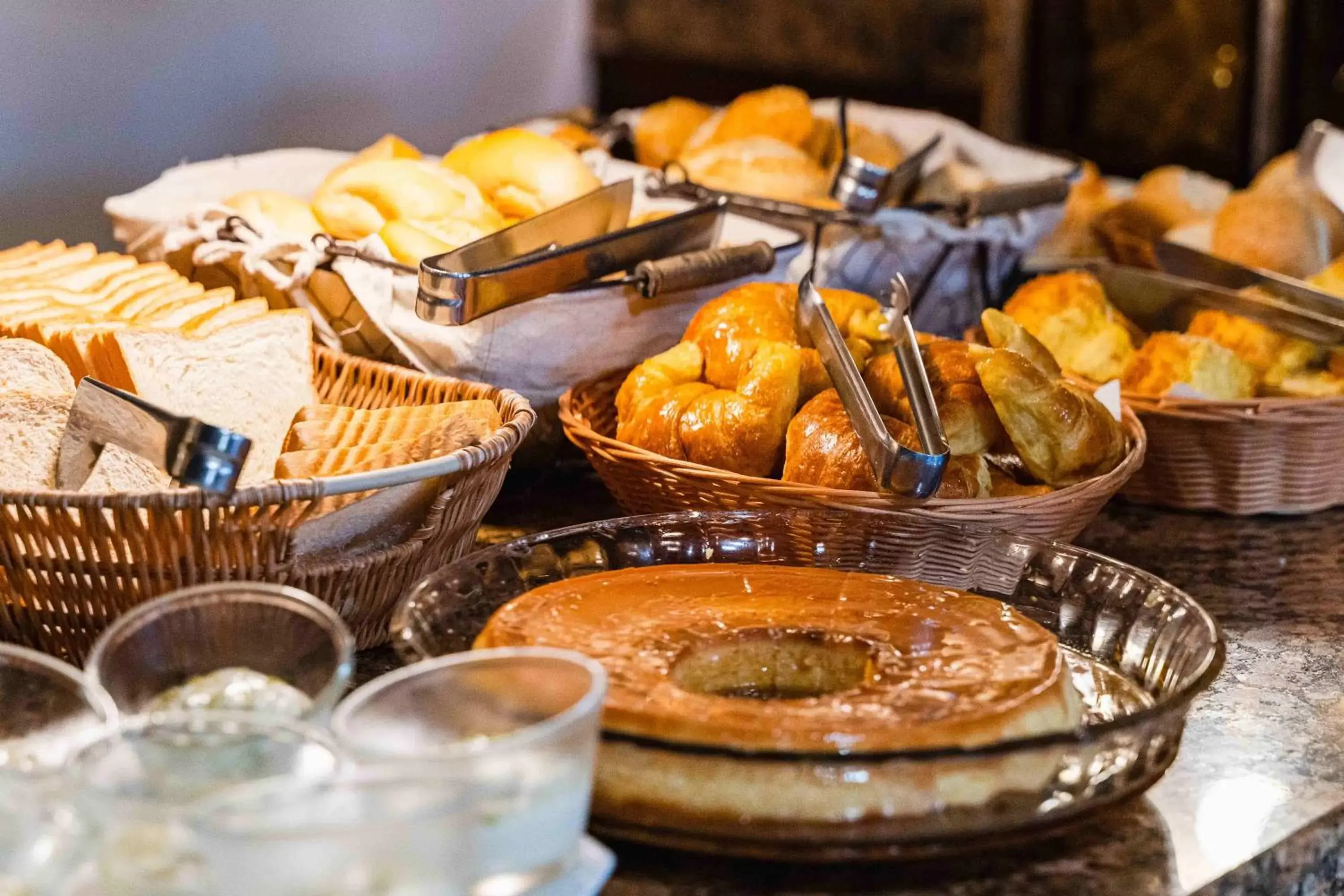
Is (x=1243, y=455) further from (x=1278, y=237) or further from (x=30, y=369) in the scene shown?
(x=30, y=369)

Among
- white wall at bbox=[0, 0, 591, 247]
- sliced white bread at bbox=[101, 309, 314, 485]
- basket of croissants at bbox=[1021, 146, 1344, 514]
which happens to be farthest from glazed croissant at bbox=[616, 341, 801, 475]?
white wall at bbox=[0, 0, 591, 247]

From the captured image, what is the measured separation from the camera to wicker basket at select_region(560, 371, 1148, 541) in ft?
3.64

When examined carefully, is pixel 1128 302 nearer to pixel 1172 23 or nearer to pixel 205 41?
pixel 205 41

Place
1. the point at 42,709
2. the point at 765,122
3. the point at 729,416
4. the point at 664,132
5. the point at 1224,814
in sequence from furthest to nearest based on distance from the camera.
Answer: the point at 664,132, the point at 765,122, the point at 729,416, the point at 1224,814, the point at 42,709

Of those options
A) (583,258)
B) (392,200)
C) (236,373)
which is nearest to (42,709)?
(236,373)

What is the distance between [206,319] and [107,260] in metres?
0.23

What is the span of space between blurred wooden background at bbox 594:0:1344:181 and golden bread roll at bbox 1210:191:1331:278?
1.24 metres

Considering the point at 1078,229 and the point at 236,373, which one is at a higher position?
the point at 236,373

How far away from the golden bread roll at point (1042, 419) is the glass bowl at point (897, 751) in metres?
0.15

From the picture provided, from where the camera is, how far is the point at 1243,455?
1412mm

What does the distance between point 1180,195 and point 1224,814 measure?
138 centimetres

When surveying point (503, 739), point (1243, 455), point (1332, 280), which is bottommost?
point (1243, 455)

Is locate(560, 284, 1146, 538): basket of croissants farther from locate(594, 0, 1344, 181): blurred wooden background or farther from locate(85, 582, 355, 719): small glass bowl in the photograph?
locate(594, 0, 1344, 181): blurred wooden background

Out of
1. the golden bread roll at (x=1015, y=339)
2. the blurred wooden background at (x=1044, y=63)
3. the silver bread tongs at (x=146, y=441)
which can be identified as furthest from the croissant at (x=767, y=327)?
the blurred wooden background at (x=1044, y=63)
